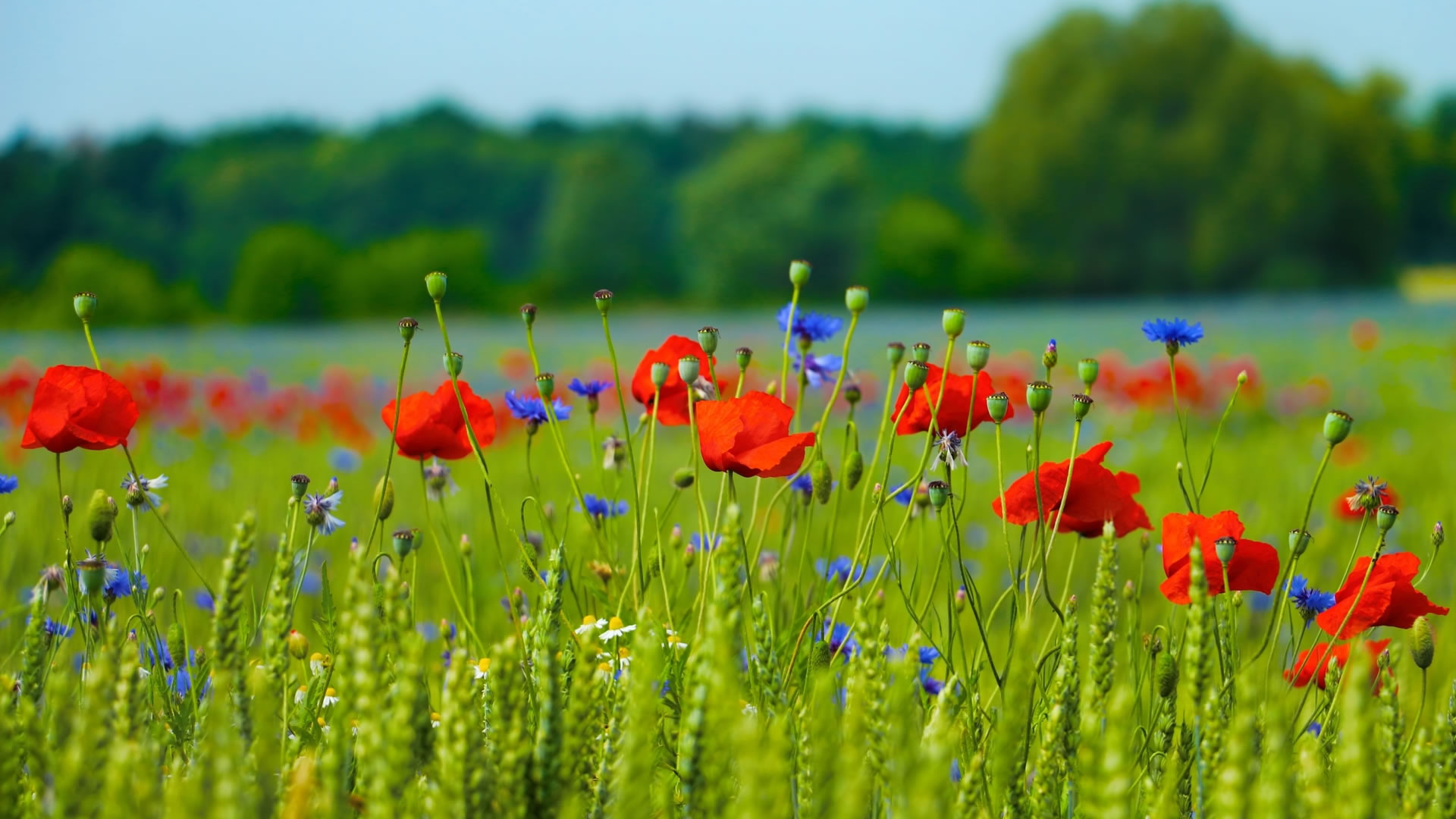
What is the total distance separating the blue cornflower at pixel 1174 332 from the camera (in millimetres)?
1383

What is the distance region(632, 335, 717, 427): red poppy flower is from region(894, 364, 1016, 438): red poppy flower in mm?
263

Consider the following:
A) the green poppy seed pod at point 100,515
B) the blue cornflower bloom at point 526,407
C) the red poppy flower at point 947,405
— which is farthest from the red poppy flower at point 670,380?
the green poppy seed pod at point 100,515

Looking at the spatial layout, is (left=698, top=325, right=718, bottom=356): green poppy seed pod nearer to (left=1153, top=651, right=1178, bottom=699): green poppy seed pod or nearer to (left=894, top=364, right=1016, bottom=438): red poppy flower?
(left=894, top=364, right=1016, bottom=438): red poppy flower

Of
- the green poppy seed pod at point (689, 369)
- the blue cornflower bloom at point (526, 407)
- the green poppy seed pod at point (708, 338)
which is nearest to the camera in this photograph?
the green poppy seed pod at point (689, 369)

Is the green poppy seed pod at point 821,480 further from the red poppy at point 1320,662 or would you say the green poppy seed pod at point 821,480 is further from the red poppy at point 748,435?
the red poppy at point 1320,662

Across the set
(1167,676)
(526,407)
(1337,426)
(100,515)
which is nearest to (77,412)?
(100,515)

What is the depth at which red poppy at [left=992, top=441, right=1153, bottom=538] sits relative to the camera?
122 centimetres

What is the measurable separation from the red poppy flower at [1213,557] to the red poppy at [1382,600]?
77 mm

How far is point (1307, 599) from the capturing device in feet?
4.58

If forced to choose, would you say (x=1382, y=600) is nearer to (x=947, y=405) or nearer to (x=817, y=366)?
(x=947, y=405)

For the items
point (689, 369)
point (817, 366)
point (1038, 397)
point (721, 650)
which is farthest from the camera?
point (817, 366)

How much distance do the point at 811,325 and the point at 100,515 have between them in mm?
898

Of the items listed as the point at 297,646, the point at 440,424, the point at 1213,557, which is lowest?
the point at 297,646

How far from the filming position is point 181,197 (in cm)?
2030
